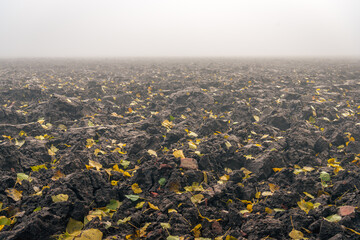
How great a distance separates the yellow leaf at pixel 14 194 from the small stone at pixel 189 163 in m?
2.21

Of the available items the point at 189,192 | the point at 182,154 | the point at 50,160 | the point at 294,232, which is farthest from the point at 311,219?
the point at 50,160

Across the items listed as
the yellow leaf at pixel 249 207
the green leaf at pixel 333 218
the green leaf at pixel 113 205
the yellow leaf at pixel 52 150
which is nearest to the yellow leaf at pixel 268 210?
the yellow leaf at pixel 249 207

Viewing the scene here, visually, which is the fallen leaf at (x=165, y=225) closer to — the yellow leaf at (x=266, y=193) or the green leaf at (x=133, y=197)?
the green leaf at (x=133, y=197)

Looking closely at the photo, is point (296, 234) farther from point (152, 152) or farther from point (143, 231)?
point (152, 152)

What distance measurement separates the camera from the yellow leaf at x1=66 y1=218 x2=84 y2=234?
2520 mm

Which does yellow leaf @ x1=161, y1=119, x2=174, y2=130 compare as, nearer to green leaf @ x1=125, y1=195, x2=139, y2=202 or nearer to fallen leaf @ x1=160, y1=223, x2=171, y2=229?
green leaf @ x1=125, y1=195, x2=139, y2=202

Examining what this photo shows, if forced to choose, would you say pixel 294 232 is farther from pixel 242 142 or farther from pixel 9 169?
pixel 9 169

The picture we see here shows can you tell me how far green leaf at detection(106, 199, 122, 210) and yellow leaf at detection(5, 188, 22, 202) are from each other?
3.82 ft

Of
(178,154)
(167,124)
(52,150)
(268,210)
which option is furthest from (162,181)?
(167,124)

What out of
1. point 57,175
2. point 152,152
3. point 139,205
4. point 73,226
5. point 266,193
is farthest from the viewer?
point 152,152

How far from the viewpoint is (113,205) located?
292 cm

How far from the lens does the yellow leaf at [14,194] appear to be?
9.46ft

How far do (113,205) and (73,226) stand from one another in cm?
51

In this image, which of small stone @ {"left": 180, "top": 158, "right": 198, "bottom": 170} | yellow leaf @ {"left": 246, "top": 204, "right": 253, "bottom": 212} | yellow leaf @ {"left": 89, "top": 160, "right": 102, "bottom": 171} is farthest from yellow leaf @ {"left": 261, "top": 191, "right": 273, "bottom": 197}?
yellow leaf @ {"left": 89, "top": 160, "right": 102, "bottom": 171}
